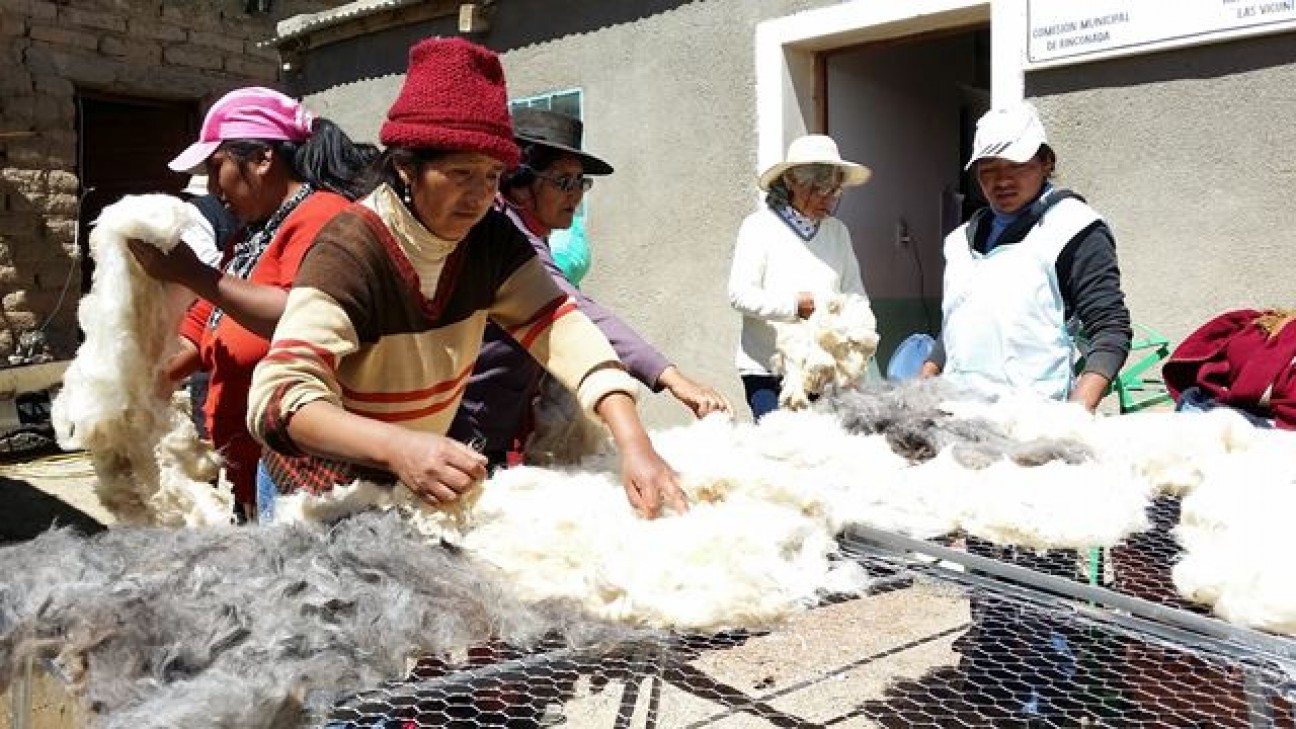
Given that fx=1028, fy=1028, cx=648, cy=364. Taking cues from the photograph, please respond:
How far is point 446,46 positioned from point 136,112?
982 centimetres

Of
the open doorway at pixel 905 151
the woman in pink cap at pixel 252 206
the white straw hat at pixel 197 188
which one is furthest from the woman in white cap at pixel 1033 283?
the open doorway at pixel 905 151

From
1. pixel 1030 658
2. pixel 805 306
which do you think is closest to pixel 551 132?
pixel 805 306

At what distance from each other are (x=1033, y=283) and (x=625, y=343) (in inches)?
47.3

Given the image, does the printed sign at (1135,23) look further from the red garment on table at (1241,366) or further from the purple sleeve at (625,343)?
the purple sleeve at (625,343)

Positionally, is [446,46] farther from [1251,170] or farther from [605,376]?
[1251,170]

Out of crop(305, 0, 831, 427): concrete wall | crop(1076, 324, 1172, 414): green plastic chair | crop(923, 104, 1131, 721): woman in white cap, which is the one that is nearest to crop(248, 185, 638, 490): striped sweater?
crop(923, 104, 1131, 721): woman in white cap

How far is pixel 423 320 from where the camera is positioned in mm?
1938

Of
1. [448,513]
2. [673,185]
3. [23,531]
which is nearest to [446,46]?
[448,513]

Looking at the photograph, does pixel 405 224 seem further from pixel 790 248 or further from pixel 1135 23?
pixel 1135 23

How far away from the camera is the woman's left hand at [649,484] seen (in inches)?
70.1

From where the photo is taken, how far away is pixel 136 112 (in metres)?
10.2

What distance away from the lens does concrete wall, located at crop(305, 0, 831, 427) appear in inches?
246

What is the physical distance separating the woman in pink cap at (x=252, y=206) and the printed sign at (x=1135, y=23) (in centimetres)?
353

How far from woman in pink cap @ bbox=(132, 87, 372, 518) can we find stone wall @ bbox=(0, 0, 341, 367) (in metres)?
7.16
